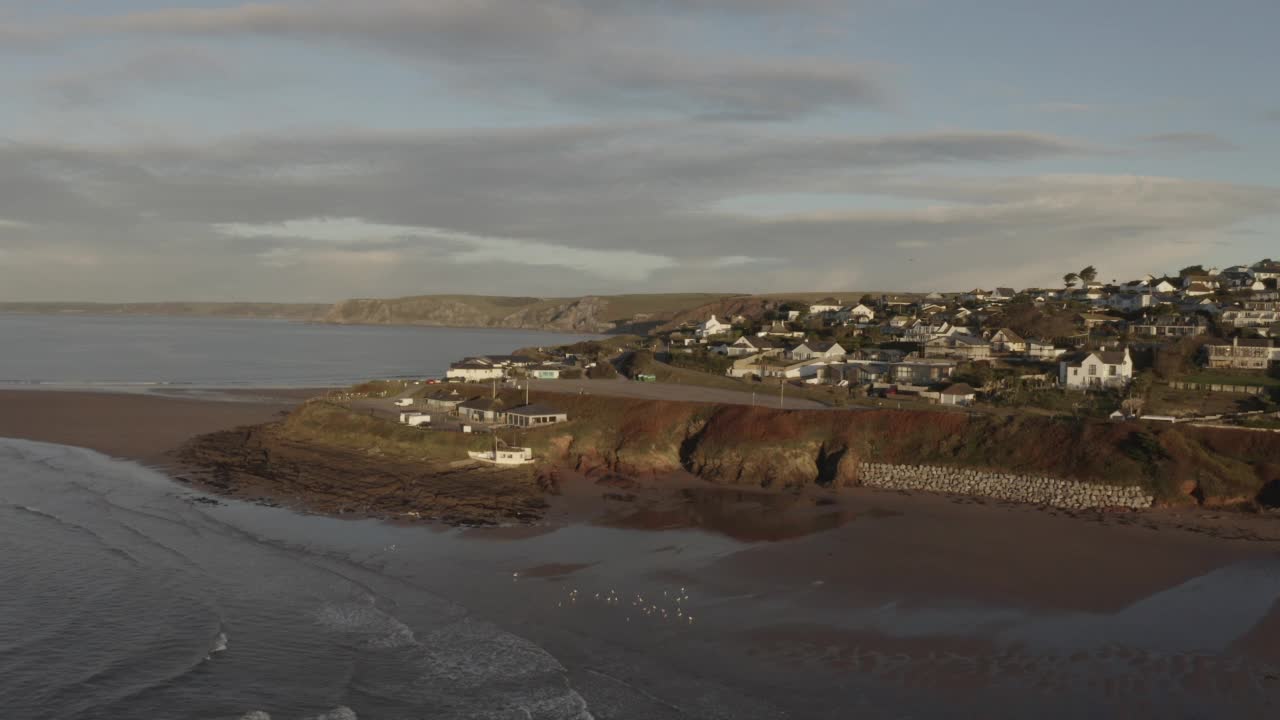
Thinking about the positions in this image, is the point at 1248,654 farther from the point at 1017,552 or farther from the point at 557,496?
the point at 557,496

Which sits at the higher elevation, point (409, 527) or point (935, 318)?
point (935, 318)

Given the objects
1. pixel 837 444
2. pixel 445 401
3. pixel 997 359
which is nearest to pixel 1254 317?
pixel 997 359

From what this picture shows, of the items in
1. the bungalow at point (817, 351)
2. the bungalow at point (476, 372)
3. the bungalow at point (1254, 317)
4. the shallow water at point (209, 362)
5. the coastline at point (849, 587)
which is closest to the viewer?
the coastline at point (849, 587)

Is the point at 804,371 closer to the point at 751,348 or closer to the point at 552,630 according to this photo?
the point at 751,348

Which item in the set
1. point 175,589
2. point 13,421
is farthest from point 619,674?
point 13,421

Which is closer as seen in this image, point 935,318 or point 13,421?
point 13,421

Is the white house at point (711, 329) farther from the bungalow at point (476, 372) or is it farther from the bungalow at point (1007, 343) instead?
the bungalow at point (476, 372)

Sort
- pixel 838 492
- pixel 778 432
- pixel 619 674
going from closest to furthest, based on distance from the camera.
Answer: pixel 619 674, pixel 838 492, pixel 778 432

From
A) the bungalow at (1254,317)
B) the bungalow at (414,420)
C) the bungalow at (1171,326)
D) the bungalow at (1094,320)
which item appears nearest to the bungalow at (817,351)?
the bungalow at (1094,320)
